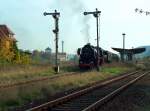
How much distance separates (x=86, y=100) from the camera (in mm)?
20562

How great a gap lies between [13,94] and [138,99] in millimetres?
5672

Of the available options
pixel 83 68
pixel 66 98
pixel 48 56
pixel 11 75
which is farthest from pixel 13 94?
pixel 48 56

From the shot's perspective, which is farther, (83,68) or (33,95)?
(83,68)

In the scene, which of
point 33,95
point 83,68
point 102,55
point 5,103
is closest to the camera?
point 5,103

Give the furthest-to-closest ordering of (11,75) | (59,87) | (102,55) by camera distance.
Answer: (102,55)
(11,75)
(59,87)

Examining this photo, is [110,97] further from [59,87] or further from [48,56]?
[48,56]

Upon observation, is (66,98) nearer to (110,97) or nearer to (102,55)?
(110,97)

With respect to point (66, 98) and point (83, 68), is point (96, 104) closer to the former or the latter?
point (66, 98)

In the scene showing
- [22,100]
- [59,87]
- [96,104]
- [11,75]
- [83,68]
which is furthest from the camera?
[83,68]

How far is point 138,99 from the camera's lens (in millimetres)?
21078

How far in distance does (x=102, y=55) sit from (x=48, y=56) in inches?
3309

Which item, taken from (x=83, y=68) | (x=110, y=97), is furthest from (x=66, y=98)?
(x=83, y=68)

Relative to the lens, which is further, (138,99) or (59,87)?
(59,87)

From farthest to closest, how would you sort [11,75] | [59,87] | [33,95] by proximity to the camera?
1. [11,75]
2. [59,87]
3. [33,95]
